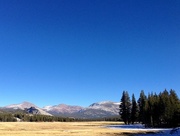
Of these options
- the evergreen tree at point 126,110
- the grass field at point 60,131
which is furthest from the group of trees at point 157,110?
the grass field at point 60,131

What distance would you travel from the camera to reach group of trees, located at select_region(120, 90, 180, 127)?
265ft

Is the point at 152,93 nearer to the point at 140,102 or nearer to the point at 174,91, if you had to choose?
the point at 140,102

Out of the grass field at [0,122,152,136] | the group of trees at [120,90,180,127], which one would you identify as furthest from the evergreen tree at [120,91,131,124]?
the grass field at [0,122,152,136]

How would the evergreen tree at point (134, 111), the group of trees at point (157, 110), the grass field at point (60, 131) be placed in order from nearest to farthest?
the grass field at point (60, 131) < the group of trees at point (157, 110) < the evergreen tree at point (134, 111)

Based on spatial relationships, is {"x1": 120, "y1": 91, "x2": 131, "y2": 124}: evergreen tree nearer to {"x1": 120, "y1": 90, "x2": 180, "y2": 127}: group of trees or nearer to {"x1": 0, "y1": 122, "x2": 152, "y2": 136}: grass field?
{"x1": 120, "y1": 90, "x2": 180, "y2": 127}: group of trees

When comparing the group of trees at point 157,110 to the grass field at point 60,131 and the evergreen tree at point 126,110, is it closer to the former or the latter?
the evergreen tree at point 126,110

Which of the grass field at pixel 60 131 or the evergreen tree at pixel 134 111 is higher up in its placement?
the evergreen tree at pixel 134 111

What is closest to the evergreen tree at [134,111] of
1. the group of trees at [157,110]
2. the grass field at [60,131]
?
the group of trees at [157,110]

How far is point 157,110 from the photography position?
90.4m

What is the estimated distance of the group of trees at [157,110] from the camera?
80.9 meters

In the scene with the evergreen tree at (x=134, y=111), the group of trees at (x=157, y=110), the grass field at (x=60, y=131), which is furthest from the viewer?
the evergreen tree at (x=134, y=111)

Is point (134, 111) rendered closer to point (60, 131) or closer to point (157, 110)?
point (157, 110)

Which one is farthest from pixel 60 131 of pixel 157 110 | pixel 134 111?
pixel 134 111

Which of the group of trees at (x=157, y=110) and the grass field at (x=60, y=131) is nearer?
the grass field at (x=60, y=131)
